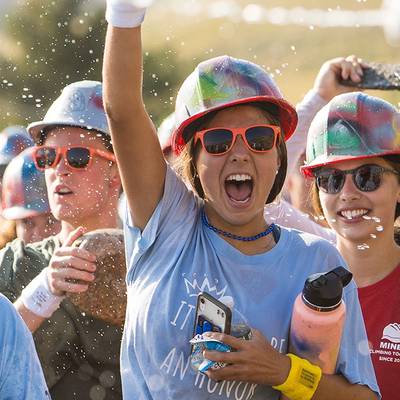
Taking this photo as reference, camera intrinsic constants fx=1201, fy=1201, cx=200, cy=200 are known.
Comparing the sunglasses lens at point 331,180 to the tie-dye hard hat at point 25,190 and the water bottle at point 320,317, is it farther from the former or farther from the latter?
the tie-dye hard hat at point 25,190

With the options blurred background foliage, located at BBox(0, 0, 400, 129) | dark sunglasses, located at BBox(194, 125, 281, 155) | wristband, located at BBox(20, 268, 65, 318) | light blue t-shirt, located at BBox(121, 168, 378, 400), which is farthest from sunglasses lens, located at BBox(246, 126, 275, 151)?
blurred background foliage, located at BBox(0, 0, 400, 129)

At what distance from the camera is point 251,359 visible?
3574 mm

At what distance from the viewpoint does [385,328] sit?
15.1 ft

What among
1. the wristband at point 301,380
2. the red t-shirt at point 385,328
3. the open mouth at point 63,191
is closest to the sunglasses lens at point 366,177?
the red t-shirt at point 385,328

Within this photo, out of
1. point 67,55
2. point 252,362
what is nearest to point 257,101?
point 252,362

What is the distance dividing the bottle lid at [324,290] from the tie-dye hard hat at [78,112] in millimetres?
2254

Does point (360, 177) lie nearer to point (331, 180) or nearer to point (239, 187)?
point (331, 180)

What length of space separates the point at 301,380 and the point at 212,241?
54 cm

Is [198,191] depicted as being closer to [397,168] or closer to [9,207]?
[397,168]

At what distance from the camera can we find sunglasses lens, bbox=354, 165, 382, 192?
15.9 feet

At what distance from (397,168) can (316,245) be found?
3.63ft

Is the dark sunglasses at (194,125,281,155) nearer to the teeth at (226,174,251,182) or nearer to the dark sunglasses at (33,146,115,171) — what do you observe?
the teeth at (226,174,251,182)

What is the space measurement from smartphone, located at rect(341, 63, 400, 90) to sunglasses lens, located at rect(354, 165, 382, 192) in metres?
0.89

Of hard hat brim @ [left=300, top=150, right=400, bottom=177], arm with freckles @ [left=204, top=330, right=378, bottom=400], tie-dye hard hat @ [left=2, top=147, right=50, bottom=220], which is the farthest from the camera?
tie-dye hard hat @ [left=2, top=147, right=50, bottom=220]
